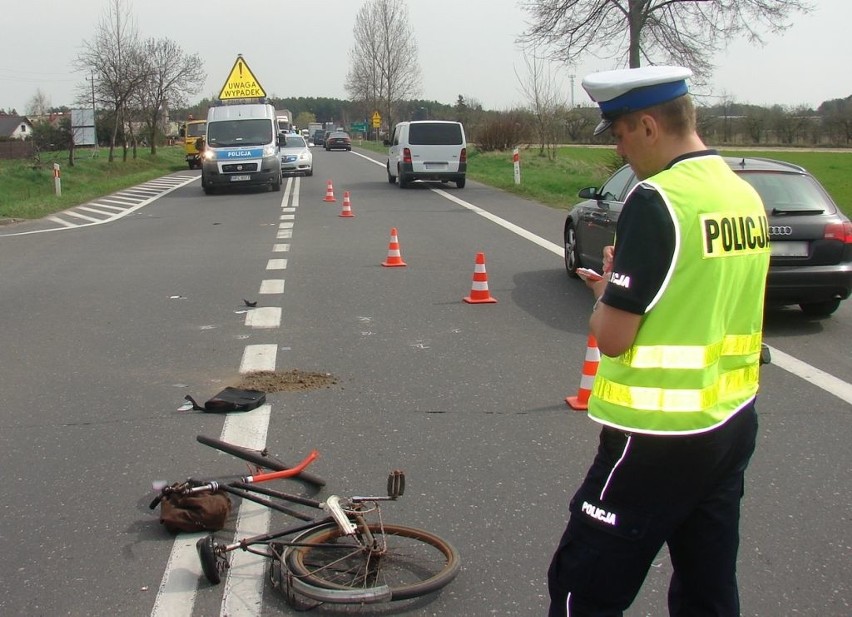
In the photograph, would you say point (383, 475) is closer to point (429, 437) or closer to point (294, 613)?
point (429, 437)

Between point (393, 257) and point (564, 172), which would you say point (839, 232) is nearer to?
point (393, 257)

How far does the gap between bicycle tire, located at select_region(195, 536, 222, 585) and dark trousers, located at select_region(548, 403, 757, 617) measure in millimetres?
1669

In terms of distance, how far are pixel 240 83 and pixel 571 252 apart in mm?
30094

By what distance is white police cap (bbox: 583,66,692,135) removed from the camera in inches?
88.4

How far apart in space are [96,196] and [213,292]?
17362mm

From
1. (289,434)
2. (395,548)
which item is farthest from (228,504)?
(289,434)

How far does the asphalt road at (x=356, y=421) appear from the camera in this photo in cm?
374

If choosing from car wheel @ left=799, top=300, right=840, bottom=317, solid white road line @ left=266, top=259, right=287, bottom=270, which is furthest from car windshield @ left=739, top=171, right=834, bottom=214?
solid white road line @ left=266, top=259, right=287, bottom=270

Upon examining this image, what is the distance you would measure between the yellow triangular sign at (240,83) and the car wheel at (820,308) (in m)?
32.1

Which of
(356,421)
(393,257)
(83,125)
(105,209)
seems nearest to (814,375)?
(356,421)

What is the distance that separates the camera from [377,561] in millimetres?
3678

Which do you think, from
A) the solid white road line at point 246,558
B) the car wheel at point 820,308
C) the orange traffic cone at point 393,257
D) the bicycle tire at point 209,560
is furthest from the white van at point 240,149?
the bicycle tire at point 209,560

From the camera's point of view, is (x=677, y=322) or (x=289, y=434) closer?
(x=677, y=322)

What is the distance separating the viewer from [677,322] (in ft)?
7.26
